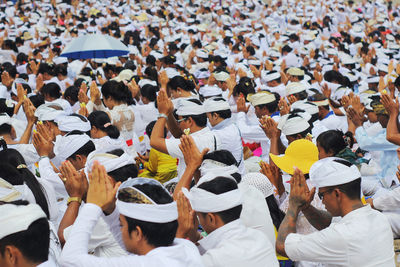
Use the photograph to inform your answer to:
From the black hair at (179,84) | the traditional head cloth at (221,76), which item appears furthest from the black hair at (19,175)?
→ the traditional head cloth at (221,76)

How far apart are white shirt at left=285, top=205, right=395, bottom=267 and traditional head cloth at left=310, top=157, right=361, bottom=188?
19cm

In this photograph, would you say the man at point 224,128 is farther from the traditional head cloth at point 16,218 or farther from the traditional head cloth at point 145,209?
the traditional head cloth at point 16,218

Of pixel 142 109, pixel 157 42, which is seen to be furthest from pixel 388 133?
pixel 157 42

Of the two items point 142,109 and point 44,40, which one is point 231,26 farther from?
point 142,109

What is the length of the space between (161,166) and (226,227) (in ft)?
7.06

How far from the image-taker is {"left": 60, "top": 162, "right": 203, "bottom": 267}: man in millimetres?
1793

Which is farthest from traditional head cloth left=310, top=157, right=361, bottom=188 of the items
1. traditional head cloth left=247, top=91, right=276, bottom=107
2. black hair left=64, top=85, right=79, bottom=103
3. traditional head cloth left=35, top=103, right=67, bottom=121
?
black hair left=64, top=85, right=79, bottom=103

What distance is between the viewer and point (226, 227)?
214 cm

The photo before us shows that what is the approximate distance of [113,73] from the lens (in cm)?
798

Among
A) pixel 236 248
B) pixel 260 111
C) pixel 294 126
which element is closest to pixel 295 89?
pixel 260 111

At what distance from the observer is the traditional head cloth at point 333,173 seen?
235 centimetres

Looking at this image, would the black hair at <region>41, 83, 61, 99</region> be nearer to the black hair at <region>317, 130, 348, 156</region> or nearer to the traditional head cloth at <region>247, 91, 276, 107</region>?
the traditional head cloth at <region>247, 91, 276, 107</region>

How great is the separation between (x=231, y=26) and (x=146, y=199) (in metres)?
14.9

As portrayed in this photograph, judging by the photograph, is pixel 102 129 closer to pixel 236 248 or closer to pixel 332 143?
pixel 332 143
